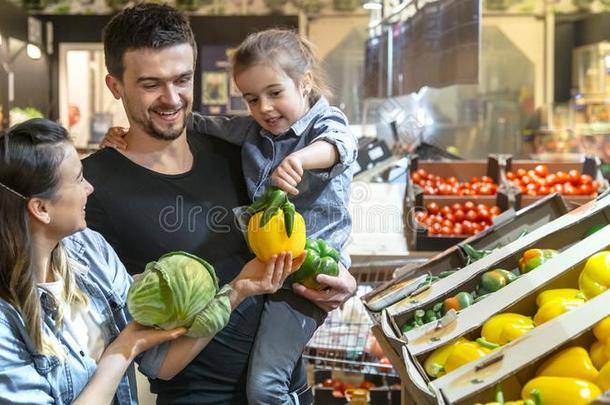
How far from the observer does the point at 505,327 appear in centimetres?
175

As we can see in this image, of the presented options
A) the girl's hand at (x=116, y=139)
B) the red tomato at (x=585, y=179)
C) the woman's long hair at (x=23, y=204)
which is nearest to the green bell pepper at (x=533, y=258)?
the girl's hand at (x=116, y=139)

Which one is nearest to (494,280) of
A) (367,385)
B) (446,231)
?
(367,385)

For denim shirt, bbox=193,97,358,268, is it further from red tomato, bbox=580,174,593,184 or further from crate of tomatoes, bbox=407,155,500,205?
red tomato, bbox=580,174,593,184

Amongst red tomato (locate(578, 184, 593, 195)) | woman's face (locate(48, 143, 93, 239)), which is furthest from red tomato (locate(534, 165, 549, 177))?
woman's face (locate(48, 143, 93, 239))

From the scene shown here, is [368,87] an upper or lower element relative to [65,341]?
upper

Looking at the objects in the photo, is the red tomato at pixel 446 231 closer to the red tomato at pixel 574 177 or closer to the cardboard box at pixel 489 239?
the red tomato at pixel 574 177

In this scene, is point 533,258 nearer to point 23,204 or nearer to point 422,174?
point 23,204

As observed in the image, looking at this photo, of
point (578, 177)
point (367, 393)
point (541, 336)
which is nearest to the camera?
point (541, 336)

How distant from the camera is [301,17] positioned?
9570mm

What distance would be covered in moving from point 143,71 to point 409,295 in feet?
3.09

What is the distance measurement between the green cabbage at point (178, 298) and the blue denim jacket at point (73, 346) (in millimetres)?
121

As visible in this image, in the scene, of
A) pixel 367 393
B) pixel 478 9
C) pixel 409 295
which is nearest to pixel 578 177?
pixel 478 9

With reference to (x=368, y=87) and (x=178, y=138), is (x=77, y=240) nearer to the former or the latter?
(x=178, y=138)

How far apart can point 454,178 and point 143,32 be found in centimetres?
400
